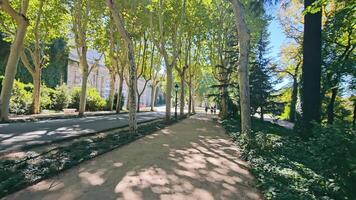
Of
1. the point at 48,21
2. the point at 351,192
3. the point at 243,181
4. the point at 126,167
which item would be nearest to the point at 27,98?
the point at 48,21

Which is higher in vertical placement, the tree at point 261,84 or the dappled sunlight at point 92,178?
the tree at point 261,84

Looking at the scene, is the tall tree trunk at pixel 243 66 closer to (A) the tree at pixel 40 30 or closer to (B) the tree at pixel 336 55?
(B) the tree at pixel 336 55

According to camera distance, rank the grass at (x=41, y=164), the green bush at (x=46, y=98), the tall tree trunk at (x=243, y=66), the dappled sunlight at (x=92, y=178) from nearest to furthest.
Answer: the grass at (x=41, y=164), the dappled sunlight at (x=92, y=178), the tall tree trunk at (x=243, y=66), the green bush at (x=46, y=98)

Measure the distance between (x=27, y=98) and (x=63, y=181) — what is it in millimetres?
22285

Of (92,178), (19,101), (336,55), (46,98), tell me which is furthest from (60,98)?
(92,178)

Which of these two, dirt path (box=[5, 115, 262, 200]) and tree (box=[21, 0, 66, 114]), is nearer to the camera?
dirt path (box=[5, 115, 262, 200])

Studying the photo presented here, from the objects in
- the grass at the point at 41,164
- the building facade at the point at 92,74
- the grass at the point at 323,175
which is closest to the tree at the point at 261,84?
the grass at the point at 41,164

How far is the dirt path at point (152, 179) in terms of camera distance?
5.03 metres

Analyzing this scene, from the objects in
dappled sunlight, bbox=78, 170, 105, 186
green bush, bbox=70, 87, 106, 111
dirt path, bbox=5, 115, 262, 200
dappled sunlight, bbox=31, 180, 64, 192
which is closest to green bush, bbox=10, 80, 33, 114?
green bush, bbox=70, 87, 106, 111

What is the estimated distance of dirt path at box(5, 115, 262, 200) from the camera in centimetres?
503

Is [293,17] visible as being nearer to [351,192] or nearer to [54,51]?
[351,192]

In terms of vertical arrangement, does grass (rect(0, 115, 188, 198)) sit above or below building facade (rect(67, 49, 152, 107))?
below

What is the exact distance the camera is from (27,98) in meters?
25.5

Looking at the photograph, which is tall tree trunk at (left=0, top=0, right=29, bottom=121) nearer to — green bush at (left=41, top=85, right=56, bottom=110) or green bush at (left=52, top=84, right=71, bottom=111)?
green bush at (left=41, top=85, right=56, bottom=110)
